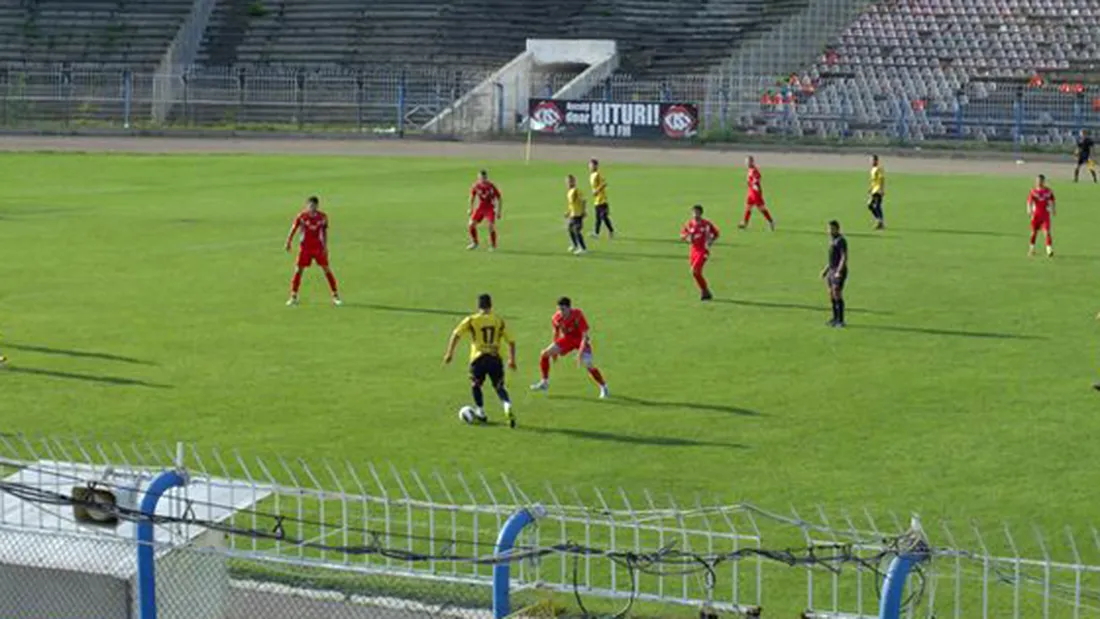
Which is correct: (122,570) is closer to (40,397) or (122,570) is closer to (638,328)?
(40,397)

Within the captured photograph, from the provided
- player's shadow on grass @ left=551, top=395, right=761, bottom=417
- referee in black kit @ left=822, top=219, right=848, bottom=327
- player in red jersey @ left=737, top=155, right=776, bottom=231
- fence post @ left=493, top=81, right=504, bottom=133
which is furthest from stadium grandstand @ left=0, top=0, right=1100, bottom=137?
player's shadow on grass @ left=551, top=395, right=761, bottom=417

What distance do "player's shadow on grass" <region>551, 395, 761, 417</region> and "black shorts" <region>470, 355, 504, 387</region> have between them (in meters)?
2.05

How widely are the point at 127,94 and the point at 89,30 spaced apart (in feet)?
35.7

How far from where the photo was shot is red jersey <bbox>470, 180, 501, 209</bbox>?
1588 inches

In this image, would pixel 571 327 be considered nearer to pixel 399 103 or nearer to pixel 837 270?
pixel 837 270

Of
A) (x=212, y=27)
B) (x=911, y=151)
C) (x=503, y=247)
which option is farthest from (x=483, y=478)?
(x=212, y=27)

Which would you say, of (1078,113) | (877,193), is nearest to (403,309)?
(877,193)

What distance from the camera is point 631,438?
22.9 meters

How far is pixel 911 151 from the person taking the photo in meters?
67.6

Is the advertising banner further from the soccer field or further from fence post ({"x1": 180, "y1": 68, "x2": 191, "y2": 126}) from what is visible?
the soccer field

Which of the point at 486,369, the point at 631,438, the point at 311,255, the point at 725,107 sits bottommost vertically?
the point at 631,438

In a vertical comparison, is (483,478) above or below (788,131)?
below

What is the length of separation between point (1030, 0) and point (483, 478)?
211ft

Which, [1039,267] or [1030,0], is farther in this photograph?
[1030,0]
